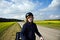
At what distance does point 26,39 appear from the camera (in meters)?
3.68

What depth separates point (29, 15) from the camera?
375 centimetres

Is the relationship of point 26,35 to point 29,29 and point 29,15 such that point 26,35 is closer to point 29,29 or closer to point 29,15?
point 29,29

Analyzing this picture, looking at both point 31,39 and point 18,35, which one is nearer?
point 31,39

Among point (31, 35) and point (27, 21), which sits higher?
point (27, 21)

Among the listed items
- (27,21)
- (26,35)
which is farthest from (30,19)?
→ (26,35)

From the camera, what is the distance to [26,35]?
3.73 m

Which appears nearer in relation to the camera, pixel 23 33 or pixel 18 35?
pixel 23 33

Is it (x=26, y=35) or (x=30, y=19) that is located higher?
(x=30, y=19)

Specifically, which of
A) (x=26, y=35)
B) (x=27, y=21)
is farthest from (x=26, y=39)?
(x=27, y=21)

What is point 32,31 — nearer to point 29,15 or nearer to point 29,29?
point 29,29

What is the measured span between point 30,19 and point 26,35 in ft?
1.04

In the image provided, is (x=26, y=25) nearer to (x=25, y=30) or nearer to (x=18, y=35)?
(x=25, y=30)

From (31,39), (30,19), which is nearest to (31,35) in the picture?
(31,39)

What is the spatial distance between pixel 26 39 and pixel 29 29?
0.23 metres
